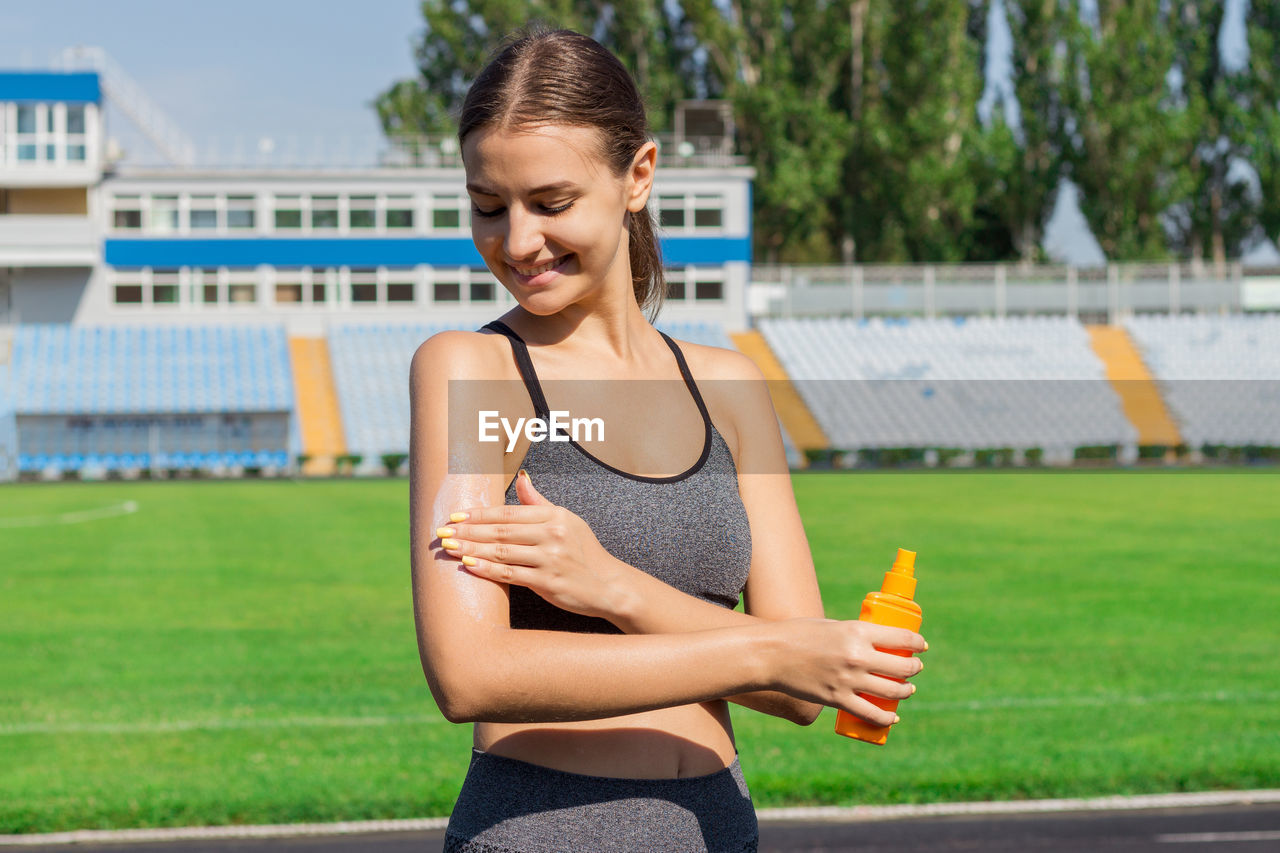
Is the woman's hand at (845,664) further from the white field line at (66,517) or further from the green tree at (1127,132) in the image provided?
the green tree at (1127,132)

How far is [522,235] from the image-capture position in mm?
1615

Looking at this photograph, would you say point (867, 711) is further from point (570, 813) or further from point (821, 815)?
point (821, 815)

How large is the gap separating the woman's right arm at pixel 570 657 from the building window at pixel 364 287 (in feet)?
151

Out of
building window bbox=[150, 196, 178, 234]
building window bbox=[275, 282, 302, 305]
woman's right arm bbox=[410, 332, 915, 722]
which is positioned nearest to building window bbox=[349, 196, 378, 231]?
building window bbox=[275, 282, 302, 305]

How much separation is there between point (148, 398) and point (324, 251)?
9455 mm

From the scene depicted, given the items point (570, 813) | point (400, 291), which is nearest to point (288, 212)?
point (400, 291)

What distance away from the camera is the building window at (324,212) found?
153 ft

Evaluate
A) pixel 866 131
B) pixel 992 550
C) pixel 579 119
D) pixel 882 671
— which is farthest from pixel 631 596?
pixel 866 131

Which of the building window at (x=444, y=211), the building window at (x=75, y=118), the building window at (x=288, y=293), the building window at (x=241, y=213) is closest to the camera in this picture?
the building window at (x=75, y=118)

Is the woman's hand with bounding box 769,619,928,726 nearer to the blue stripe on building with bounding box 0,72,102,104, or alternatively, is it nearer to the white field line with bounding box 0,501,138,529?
the white field line with bounding box 0,501,138,529

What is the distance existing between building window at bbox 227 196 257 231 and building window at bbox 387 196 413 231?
15.1 ft

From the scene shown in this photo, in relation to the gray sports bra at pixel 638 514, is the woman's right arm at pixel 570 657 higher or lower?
lower

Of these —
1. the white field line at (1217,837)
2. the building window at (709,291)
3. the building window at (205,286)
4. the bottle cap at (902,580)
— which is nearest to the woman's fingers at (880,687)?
Result: the bottle cap at (902,580)

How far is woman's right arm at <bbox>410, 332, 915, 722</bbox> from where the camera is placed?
149cm
